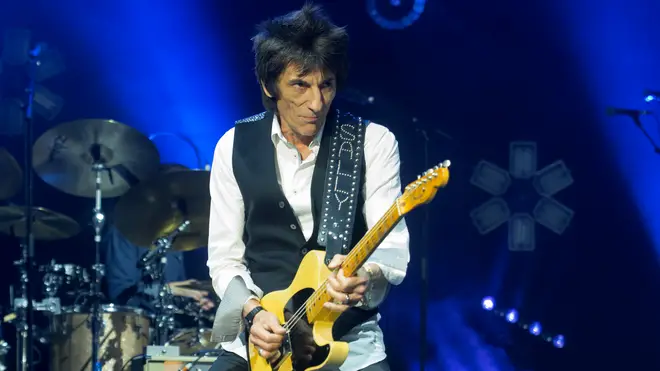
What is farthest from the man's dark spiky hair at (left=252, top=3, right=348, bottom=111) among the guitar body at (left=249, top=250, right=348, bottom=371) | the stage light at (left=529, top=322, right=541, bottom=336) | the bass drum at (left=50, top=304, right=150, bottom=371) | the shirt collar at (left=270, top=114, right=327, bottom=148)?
the stage light at (left=529, top=322, right=541, bottom=336)

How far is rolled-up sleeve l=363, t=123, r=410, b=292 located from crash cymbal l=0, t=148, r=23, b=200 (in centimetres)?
404

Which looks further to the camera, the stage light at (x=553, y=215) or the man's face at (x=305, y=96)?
the stage light at (x=553, y=215)

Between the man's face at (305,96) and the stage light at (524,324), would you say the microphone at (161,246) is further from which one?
the man's face at (305,96)

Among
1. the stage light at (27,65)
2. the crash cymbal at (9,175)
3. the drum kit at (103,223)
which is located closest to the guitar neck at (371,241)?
the drum kit at (103,223)

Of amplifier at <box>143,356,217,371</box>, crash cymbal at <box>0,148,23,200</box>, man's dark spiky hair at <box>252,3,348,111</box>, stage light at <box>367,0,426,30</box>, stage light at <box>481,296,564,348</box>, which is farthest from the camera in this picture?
stage light at <box>481,296,564,348</box>

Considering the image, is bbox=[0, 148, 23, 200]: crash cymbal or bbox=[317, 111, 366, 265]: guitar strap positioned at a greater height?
bbox=[0, 148, 23, 200]: crash cymbal

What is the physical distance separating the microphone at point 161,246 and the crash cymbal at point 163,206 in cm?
11

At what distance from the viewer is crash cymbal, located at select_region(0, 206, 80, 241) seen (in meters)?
6.56

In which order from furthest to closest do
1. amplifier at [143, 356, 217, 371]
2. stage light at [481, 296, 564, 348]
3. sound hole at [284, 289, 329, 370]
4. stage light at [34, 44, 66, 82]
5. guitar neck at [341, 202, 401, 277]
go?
stage light at [481, 296, 564, 348]
stage light at [34, 44, 66, 82]
amplifier at [143, 356, 217, 371]
sound hole at [284, 289, 329, 370]
guitar neck at [341, 202, 401, 277]

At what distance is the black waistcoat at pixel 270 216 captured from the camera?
332cm

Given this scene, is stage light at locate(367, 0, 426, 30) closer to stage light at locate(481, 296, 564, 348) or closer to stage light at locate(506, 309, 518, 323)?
stage light at locate(481, 296, 564, 348)

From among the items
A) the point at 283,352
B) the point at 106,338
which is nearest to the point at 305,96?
the point at 283,352

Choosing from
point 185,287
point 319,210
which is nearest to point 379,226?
point 319,210

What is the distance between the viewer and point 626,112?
26.1ft
